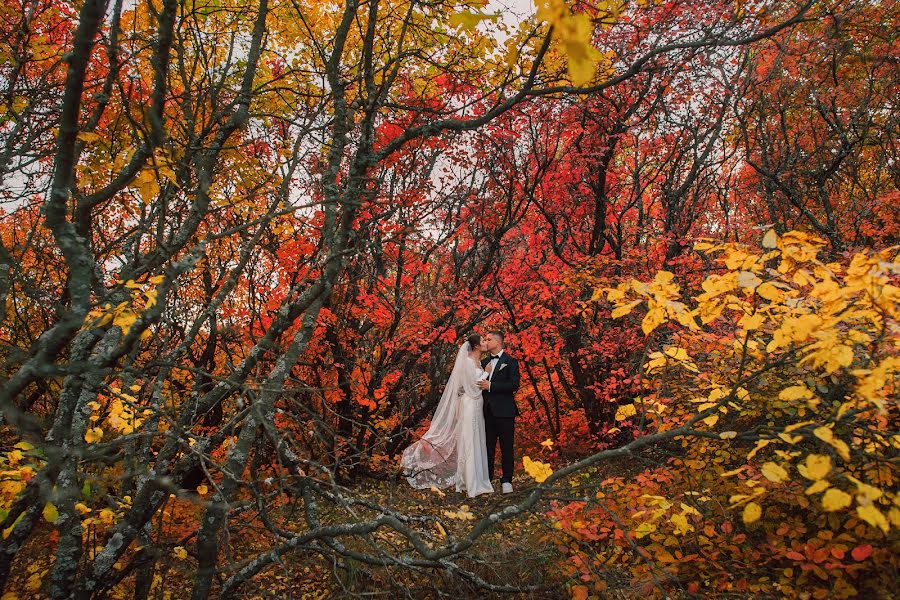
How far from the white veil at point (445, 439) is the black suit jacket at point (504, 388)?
20.3 inches

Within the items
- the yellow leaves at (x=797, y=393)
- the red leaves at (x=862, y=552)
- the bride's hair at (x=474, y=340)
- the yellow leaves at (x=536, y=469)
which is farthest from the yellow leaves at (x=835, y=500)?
the bride's hair at (x=474, y=340)

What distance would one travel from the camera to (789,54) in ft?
26.2

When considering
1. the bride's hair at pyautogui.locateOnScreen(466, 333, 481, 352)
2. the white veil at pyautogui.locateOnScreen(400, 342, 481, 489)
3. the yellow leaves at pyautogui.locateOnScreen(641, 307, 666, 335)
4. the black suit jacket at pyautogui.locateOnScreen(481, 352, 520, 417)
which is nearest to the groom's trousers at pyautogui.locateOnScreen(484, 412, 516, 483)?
the black suit jacket at pyautogui.locateOnScreen(481, 352, 520, 417)

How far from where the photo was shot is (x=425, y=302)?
378 inches

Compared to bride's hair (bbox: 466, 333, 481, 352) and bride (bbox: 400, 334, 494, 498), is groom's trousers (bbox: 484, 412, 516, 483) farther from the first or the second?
bride's hair (bbox: 466, 333, 481, 352)

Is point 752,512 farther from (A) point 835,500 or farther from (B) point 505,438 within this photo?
(B) point 505,438

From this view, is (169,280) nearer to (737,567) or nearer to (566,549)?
(566,549)

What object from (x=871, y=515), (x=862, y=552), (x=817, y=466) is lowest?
(x=862, y=552)

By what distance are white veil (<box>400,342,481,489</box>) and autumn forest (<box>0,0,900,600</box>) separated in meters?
0.26

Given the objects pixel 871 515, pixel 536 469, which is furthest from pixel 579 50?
pixel 536 469

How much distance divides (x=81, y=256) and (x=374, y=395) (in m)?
5.78

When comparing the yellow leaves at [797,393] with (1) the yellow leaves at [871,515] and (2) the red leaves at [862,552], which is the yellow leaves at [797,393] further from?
(2) the red leaves at [862,552]

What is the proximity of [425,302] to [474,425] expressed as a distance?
3.07 m

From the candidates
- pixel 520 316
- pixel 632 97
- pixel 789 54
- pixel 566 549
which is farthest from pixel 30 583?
pixel 789 54
